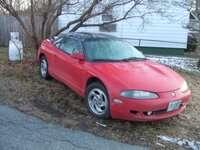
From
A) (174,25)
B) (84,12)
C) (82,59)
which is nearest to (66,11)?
(84,12)

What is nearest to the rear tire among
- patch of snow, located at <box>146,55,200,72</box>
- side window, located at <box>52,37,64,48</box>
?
side window, located at <box>52,37,64,48</box>

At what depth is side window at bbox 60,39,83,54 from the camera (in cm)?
570

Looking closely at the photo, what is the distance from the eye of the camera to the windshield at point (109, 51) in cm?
540

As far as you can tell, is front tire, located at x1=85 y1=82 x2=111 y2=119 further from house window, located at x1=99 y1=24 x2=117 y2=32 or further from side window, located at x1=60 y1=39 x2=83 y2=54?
house window, located at x1=99 y1=24 x2=117 y2=32

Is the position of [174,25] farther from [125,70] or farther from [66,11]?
[125,70]

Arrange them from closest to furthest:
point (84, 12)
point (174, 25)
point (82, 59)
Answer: point (82, 59), point (84, 12), point (174, 25)

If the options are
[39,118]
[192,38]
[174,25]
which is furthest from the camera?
[192,38]

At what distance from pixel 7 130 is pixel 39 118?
63cm

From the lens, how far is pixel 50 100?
5.56 m

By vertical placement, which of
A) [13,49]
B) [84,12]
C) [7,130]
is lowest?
[7,130]

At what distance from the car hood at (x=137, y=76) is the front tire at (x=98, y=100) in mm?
210

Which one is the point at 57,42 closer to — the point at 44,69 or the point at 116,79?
the point at 44,69

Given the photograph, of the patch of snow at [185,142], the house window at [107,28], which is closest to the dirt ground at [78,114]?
the patch of snow at [185,142]

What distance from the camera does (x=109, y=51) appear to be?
221 inches
